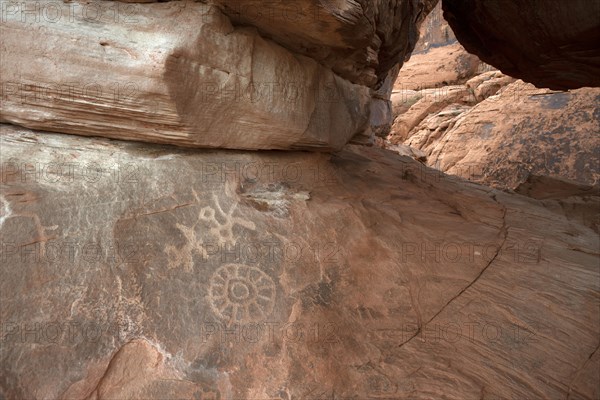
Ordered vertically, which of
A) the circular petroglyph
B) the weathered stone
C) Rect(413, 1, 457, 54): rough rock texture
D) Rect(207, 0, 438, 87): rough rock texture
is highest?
Rect(413, 1, 457, 54): rough rock texture

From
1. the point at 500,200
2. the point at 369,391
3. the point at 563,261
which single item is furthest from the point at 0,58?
the point at 500,200

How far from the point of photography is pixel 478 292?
11.7 ft

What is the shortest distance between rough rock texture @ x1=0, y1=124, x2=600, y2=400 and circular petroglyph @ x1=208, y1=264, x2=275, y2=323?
11mm

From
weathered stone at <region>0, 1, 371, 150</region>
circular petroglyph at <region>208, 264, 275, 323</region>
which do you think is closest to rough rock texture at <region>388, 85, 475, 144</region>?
weathered stone at <region>0, 1, 371, 150</region>

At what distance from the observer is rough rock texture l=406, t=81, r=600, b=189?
966 centimetres

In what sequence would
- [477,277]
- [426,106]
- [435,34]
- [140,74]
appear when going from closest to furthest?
[140,74] < [477,277] < [426,106] < [435,34]

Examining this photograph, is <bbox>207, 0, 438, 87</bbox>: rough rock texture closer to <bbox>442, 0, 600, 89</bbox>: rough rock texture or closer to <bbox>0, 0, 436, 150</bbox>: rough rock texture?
<bbox>0, 0, 436, 150</bbox>: rough rock texture

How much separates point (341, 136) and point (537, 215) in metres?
3.17

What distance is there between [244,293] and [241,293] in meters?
0.02

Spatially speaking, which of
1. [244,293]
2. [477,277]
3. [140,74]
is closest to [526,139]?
[477,277]

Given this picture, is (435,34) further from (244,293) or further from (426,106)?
(244,293)

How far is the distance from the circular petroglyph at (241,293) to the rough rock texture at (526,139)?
28.9ft

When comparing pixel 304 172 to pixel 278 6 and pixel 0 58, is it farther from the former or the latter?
pixel 0 58

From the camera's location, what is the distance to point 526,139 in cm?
1057
